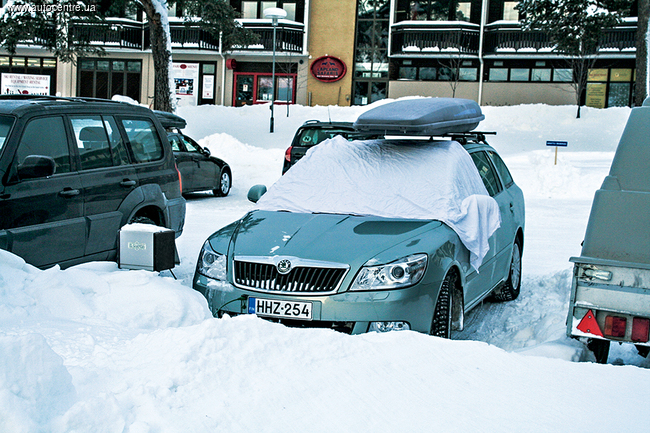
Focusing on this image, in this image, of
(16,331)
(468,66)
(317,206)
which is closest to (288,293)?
(317,206)

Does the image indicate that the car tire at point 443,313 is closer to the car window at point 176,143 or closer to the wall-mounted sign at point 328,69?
the car window at point 176,143

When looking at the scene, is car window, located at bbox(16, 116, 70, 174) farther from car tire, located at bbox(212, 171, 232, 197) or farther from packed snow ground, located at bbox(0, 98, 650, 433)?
car tire, located at bbox(212, 171, 232, 197)

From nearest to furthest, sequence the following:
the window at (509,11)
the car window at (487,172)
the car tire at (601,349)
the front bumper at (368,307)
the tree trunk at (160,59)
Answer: the front bumper at (368,307), the car tire at (601,349), the car window at (487,172), the tree trunk at (160,59), the window at (509,11)

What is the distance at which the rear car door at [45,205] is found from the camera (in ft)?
17.2

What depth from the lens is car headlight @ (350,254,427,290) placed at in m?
4.50

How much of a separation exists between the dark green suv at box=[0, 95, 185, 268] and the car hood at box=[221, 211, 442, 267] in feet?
4.78

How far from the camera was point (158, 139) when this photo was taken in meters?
7.24

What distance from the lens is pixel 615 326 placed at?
13.1 ft

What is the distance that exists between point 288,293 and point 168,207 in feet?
9.80

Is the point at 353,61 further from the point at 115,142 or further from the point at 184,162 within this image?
the point at 115,142

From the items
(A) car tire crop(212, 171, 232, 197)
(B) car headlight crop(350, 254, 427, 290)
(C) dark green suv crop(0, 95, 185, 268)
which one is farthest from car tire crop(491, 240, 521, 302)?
(A) car tire crop(212, 171, 232, 197)

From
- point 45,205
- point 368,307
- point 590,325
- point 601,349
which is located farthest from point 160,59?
point 590,325

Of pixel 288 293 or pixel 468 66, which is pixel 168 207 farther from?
pixel 468 66

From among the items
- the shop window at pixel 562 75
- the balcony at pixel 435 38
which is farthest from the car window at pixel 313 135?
the shop window at pixel 562 75
